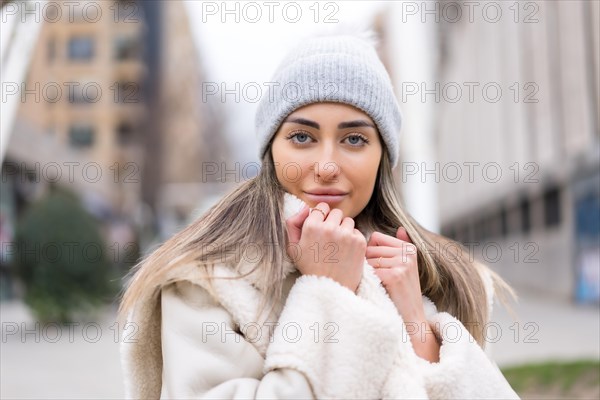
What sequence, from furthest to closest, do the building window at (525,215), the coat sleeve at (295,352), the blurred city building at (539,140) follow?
the building window at (525,215) → the blurred city building at (539,140) → the coat sleeve at (295,352)

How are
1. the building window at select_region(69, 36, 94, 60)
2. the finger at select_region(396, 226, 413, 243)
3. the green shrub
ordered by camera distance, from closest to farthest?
1. the finger at select_region(396, 226, 413, 243)
2. the green shrub
3. the building window at select_region(69, 36, 94, 60)

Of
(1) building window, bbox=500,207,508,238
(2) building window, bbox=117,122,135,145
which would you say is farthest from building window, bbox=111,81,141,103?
(1) building window, bbox=500,207,508,238

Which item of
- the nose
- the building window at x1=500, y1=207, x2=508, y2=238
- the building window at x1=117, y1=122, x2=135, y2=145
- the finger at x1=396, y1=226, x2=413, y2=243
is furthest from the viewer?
the building window at x1=117, y1=122, x2=135, y2=145

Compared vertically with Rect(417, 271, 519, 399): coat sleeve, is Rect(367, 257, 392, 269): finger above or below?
above

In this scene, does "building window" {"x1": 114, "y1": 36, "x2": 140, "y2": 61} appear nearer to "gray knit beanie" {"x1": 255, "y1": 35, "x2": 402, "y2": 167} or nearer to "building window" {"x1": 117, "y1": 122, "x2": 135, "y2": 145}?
"building window" {"x1": 117, "y1": 122, "x2": 135, "y2": 145}

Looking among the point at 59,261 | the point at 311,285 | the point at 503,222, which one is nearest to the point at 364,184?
the point at 311,285

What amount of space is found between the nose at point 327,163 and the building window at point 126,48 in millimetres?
40280

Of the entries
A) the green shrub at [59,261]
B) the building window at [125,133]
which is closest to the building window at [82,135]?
the building window at [125,133]

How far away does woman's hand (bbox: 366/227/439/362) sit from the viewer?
5.62ft

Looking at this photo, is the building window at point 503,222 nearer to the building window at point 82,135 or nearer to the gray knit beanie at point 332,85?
the building window at point 82,135

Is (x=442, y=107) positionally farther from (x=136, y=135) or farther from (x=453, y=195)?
(x=136, y=135)

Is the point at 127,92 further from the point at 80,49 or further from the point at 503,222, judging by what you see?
the point at 503,222

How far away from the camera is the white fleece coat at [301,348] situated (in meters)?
1.53

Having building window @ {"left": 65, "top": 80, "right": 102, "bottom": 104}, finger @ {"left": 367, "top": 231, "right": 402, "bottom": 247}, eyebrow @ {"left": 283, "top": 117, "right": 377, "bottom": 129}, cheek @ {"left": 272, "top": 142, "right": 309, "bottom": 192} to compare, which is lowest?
finger @ {"left": 367, "top": 231, "right": 402, "bottom": 247}
